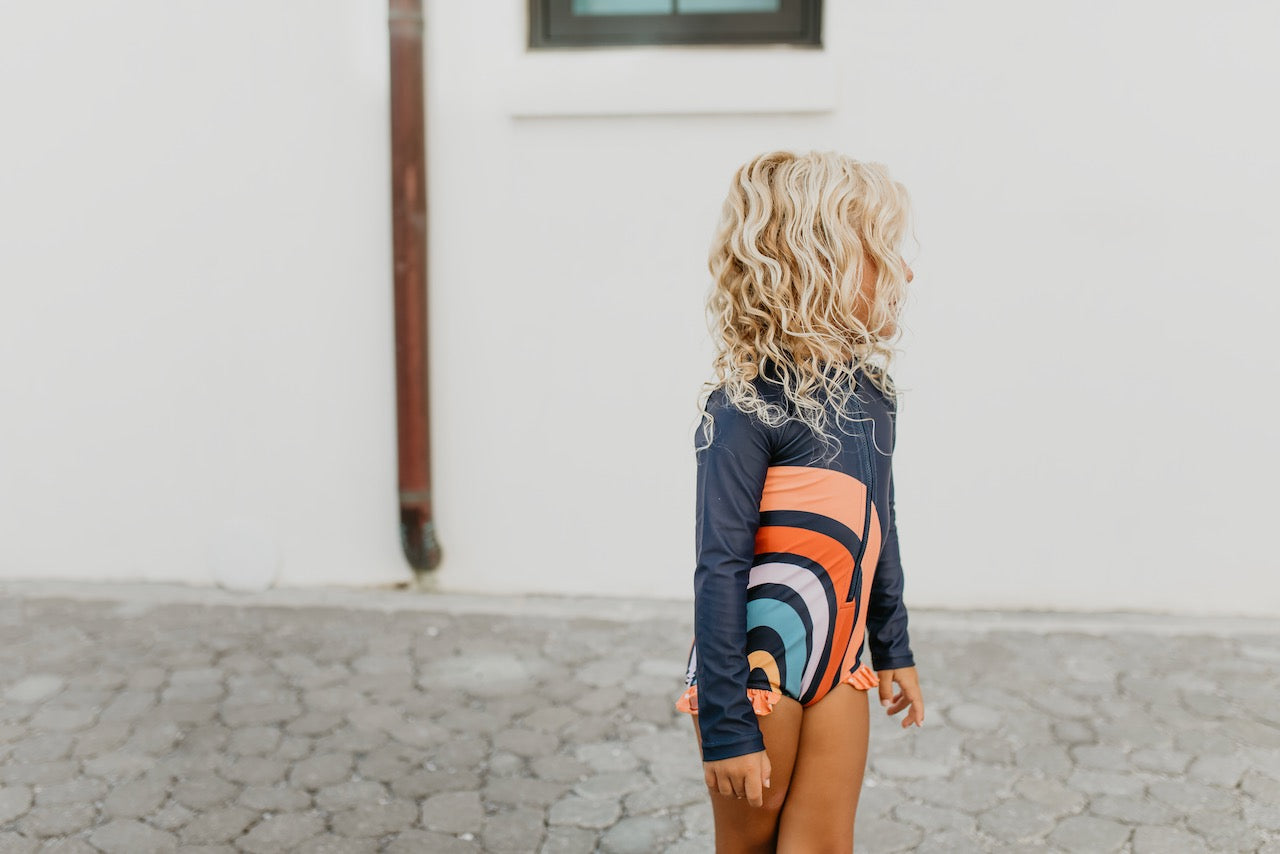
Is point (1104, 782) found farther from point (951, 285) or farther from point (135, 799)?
point (135, 799)

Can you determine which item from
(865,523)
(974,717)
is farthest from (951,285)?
A: (865,523)

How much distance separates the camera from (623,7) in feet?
14.0

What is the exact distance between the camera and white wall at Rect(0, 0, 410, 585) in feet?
14.1

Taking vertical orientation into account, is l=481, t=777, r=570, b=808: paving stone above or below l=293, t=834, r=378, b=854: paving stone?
below

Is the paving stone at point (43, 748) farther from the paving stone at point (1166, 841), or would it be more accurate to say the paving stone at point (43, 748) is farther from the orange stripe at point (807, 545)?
the paving stone at point (1166, 841)

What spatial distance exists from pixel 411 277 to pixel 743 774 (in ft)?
9.50

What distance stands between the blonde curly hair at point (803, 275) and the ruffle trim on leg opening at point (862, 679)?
40cm

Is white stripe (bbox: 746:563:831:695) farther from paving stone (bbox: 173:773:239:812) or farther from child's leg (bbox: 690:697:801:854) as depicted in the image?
paving stone (bbox: 173:773:239:812)

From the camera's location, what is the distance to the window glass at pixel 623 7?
13.9 feet

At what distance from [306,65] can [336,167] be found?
37 cm

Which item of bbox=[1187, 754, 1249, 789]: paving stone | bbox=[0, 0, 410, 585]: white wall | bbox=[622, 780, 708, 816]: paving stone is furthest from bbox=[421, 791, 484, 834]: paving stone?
bbox=[1187, 754, 1249, 789]: paving stone

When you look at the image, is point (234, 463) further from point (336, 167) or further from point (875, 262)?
point (875, 262)

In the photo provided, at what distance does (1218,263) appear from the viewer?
4.10 metres

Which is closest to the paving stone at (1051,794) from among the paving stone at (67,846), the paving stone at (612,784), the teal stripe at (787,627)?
the paving stone at (612,784)
